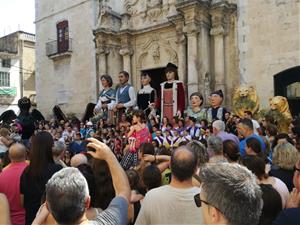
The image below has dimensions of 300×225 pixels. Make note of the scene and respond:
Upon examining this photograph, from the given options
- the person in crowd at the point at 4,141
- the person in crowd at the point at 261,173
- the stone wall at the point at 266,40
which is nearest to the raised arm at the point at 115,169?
the person in crowd at the point at 261,173

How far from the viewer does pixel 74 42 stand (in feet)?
67.6

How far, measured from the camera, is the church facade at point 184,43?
1333 centimetres

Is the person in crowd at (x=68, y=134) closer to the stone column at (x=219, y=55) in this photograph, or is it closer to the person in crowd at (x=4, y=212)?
the stone column at (x=219, y=55)

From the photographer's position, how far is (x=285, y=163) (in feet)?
13.9

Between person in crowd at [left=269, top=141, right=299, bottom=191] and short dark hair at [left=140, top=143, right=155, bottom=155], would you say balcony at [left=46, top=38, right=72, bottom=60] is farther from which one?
person in crowd at [left=269, top=141, right=299, bottom=191]

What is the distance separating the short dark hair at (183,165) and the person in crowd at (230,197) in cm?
127

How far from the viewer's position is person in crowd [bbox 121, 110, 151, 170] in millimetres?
7219

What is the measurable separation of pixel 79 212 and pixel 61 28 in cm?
2052

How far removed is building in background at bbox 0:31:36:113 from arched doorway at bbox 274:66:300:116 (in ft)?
90.9

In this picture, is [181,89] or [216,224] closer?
[216,224]

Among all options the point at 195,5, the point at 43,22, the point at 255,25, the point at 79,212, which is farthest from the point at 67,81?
the point at 79,212

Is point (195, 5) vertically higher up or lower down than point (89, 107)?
higher up

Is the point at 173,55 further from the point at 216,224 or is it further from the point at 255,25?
the point at 216,224

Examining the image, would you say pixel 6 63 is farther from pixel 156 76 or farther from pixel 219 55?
pixel 219 55
